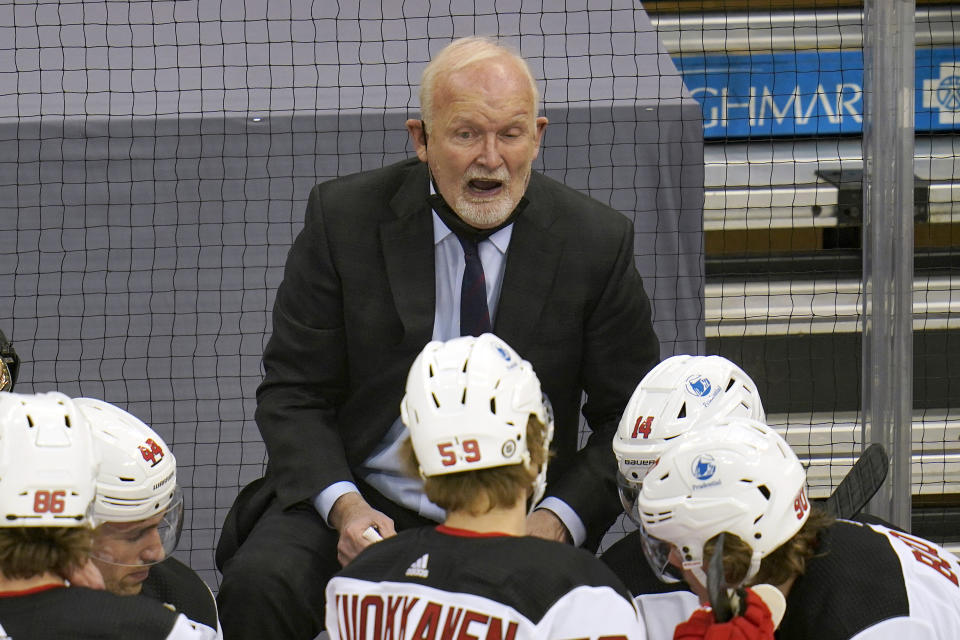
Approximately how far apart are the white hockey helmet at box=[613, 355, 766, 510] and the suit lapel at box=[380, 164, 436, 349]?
0.58m

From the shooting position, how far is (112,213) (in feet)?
12.3

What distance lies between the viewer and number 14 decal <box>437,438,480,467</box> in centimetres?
191

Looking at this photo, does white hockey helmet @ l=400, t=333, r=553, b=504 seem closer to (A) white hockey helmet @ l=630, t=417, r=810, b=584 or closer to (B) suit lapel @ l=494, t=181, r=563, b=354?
(A) white hockey helmet @ l=630, t=417, r=810, b=584

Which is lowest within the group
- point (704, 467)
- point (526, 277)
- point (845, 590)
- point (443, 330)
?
point (845, 590)

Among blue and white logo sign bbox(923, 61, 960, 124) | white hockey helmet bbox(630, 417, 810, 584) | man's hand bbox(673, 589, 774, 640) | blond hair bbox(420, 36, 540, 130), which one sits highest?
blue and white logo sign bbox(923, 61, 960, 124)

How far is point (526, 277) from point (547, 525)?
550 mm

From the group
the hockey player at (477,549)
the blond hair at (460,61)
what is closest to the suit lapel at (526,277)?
the blond hair at (460,61)

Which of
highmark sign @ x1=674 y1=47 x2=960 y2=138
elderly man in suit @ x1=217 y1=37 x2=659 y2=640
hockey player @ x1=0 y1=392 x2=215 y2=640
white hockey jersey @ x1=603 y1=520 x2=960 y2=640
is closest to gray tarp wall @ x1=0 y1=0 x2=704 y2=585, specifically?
highmark sign @ x1=674 y1=47 x2=960 y2=138

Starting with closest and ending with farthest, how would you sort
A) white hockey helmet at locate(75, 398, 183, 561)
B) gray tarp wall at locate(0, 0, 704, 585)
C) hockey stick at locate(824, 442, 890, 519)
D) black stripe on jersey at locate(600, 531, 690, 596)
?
white hockey helmet at locate(75, 398, 183, 561)
black stripe on jersey at locate(600, 531, 690, 596)
hockey stick at locate(824, 442, 890, 519)
gray tarp wall at locate(0, 0, 704, 585)

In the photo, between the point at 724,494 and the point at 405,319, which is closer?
the point at 724,494

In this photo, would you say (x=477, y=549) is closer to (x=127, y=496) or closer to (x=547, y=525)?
(x=127, y=496)

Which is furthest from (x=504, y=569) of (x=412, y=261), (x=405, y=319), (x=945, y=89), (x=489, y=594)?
(x=945, y=89)

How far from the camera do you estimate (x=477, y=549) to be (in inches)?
72.6

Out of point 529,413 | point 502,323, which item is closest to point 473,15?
point 502,323
